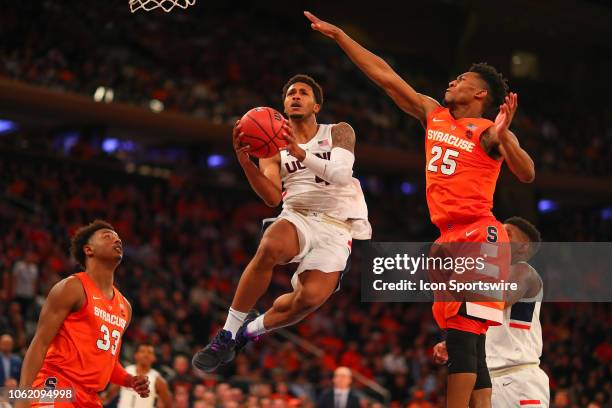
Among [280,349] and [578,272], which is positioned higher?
[578,272]

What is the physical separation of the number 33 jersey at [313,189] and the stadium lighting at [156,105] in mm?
14381

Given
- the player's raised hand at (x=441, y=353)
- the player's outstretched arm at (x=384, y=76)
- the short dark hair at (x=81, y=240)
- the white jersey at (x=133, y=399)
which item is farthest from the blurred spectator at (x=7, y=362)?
the player's outstretched arm at (x=384, y=76)

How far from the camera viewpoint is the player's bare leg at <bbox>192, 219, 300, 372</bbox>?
6629mm

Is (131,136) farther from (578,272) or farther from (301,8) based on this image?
(578,272)

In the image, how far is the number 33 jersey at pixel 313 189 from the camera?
22.6 feet

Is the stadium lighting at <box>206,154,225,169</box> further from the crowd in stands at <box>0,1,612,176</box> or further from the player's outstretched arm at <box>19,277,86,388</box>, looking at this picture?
the player's outstretched arm at <box>19,277,86,388</box>

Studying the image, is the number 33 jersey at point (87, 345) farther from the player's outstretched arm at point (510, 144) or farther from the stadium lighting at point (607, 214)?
the stadium lighting at point (607, 214)

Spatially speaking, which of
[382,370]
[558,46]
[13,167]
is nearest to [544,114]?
[558,46]

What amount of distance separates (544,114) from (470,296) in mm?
24145

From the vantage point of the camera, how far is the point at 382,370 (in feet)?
58.4

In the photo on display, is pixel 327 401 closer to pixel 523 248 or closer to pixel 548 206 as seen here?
pixel 523 248

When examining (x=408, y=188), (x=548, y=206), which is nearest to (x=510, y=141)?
(x=408, y=188)

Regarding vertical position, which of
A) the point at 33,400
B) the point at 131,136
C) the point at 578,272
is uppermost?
the point at 131,136

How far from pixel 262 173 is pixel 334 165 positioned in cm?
54
